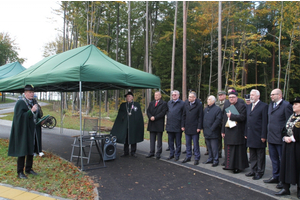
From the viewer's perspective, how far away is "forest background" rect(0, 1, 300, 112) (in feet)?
57.1

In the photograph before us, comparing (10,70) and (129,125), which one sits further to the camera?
(10,70)

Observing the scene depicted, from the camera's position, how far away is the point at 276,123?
4.05m

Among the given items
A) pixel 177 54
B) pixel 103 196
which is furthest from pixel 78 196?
pixel 177 54

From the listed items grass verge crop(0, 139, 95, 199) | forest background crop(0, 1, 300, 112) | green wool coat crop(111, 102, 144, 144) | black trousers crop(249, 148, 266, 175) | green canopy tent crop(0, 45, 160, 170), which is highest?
forest background crop(0, 1, 300, 112)

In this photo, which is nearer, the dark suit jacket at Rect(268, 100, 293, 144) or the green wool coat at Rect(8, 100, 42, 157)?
the dark suit jacket at Rect(268, 100, 293, 144)

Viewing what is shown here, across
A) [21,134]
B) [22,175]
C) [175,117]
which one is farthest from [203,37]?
[22,175]

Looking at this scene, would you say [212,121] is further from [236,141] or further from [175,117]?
[175,117]

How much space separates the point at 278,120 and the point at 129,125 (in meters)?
3.77

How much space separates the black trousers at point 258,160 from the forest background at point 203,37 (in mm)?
12116

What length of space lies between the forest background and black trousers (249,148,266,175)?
12116 millimetres

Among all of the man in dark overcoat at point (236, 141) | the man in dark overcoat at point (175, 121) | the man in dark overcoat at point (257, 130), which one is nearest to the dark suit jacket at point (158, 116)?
the man in dark overcoat at point (175, 121)

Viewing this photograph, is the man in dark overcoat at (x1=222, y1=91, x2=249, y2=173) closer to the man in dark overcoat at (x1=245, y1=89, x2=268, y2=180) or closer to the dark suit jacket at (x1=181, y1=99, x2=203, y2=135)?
the man in dark overcoat at (x1=245, y1=89, x2=268, y2=180)

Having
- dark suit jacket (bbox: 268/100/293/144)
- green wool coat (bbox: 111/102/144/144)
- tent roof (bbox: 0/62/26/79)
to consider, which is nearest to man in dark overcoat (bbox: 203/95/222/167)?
dark suit jacket (bbox: 268/100/293/144)

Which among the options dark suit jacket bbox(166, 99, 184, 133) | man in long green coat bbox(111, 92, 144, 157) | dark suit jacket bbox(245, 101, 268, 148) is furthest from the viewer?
man in long green coat bbox(111, 92, 144, 157)
